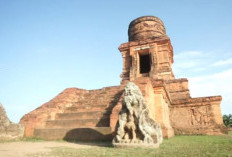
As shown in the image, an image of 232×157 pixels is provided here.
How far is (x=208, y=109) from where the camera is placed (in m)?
11.3

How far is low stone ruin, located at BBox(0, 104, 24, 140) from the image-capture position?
629 cm

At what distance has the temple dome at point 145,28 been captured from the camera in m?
16.8

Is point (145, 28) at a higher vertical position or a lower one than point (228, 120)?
higher

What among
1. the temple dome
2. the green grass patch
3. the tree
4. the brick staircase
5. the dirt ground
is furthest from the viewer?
the tree

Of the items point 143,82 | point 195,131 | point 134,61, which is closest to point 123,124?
point 143,82

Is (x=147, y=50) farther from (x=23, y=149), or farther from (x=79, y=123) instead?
(x=23, y=149)

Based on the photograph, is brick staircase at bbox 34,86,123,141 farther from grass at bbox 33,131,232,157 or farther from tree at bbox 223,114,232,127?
tree at bbox 223,114,232,127

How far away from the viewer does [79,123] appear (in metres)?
7.16

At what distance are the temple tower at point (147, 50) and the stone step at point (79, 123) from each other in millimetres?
8260

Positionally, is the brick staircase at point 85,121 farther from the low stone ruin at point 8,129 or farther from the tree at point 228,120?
the tree at point 228,120

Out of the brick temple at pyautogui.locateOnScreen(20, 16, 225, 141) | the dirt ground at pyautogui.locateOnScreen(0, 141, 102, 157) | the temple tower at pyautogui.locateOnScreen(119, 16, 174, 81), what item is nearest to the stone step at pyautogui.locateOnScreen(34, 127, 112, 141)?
the brick temple at pyautogui.locateOnScreen(20, 16, 225, 141)

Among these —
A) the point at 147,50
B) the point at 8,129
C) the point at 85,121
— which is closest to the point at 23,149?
the point at 8,129

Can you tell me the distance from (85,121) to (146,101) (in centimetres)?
249

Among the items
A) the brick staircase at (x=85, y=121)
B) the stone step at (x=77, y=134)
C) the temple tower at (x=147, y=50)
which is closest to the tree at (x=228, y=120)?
the temple tower at (x=147, y=50)
